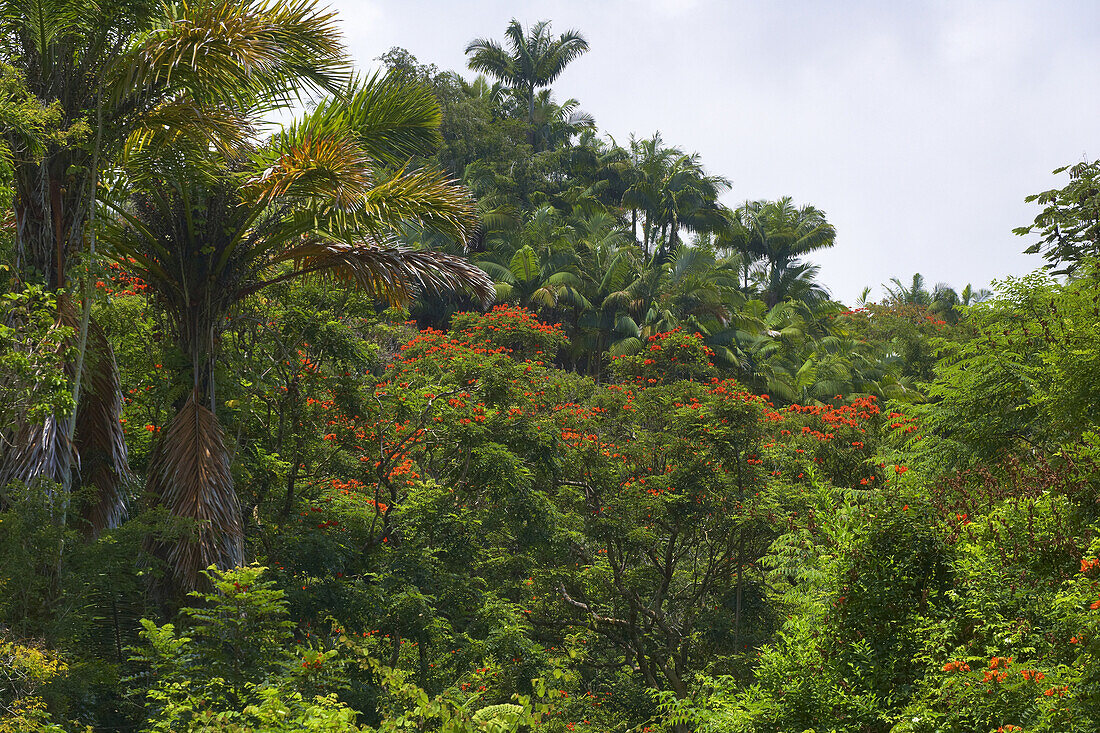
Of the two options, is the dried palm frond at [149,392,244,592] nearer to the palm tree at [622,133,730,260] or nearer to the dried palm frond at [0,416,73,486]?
the dried palm frond at [0,416,73,486]

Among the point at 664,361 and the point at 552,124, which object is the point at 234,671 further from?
the point at 552,124

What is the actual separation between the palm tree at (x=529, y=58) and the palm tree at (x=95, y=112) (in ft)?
99.9

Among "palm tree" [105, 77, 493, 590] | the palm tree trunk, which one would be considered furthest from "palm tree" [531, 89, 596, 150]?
"palm tree" [105, 77, 493, 590]

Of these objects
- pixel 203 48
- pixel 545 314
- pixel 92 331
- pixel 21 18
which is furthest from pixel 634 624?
pixel 545 314

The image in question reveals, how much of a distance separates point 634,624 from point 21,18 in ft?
34.9

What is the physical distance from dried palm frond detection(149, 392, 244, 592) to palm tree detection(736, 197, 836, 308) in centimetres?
3020

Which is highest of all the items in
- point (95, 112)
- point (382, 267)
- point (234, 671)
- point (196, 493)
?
point (95, 112)

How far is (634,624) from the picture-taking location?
1311cm

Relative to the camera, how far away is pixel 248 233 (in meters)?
7.90

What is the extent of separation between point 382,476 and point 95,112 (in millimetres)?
4786

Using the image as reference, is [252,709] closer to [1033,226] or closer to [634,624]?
[634,624]

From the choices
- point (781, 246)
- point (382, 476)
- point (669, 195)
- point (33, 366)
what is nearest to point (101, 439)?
point (33, 366)

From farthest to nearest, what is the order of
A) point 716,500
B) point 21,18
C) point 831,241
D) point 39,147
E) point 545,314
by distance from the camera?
point 831,241
point 545,314
point 716,500
point 21,18
point 39,147

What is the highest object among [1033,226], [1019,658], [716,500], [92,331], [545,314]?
[545,314]
